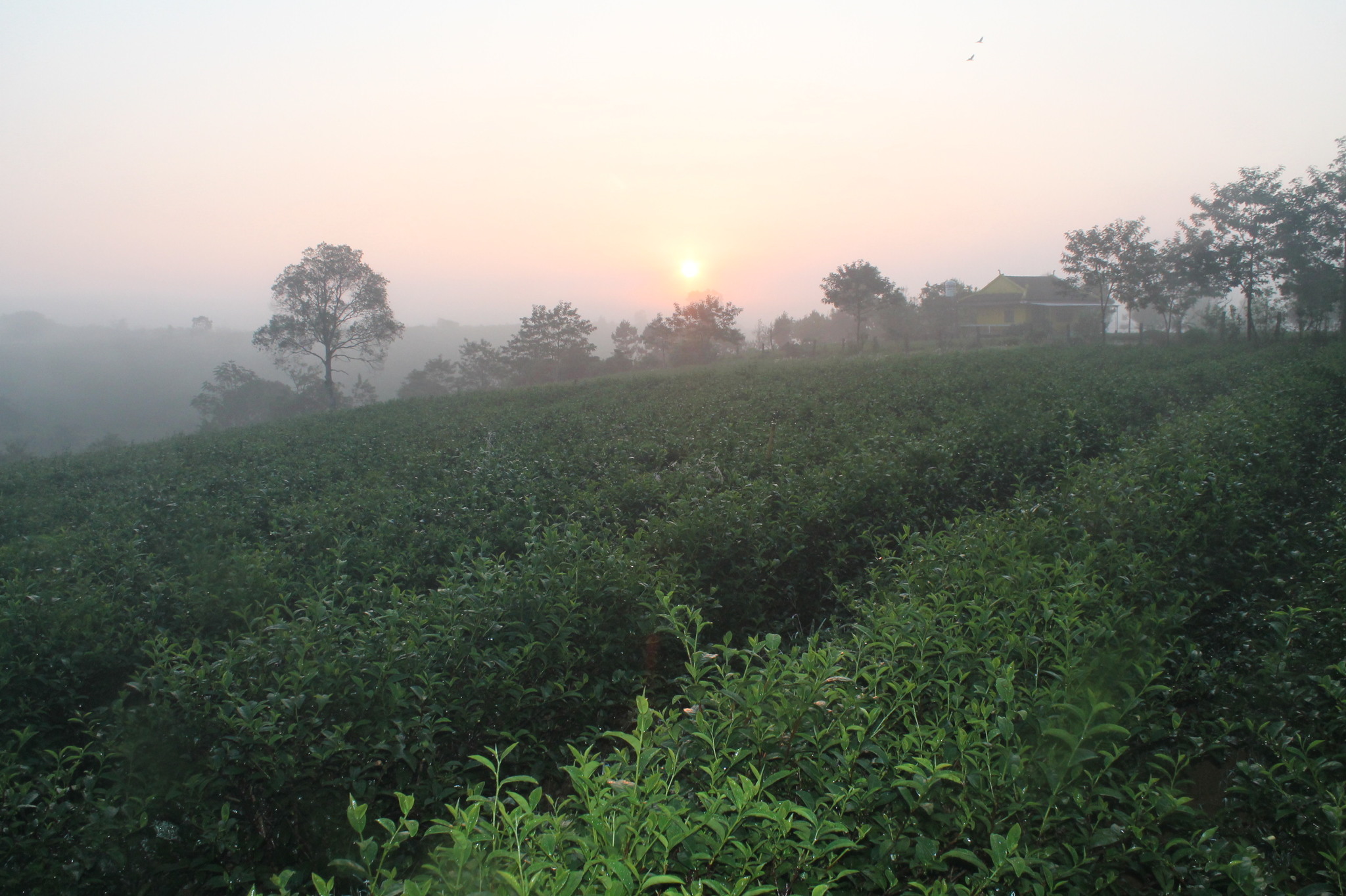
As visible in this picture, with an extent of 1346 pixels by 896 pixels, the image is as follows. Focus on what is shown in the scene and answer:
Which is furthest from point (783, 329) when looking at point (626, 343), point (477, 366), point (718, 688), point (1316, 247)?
point (718, 688)

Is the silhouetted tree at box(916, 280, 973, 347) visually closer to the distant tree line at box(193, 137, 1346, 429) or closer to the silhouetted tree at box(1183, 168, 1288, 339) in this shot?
the distant tree line at box(193, 137, 1346, 429)

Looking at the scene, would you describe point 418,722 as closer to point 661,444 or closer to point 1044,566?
point 1044,566

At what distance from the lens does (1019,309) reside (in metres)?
49.1

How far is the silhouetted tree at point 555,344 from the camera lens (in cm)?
4925

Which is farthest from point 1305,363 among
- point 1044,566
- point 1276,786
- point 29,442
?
point 29,442

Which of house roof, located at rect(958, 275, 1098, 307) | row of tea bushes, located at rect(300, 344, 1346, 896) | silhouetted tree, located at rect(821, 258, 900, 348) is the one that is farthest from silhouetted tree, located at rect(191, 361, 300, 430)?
row of tea bushes, located at rect(300, 344, 1346, 896)

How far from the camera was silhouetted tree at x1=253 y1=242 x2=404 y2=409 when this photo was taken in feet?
123

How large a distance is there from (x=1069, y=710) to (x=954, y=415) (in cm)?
960

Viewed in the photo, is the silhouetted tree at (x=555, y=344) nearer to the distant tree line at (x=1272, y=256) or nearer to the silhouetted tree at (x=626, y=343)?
the silhouetted tree at (x=626, y=343)

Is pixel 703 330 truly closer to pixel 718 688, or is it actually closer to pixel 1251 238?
pixel 1251 238

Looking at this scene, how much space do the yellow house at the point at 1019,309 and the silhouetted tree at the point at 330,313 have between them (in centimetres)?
3763

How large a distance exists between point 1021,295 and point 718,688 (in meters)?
53.2

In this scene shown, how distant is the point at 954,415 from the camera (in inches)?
446

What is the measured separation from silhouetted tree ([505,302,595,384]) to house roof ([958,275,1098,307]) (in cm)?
2769
